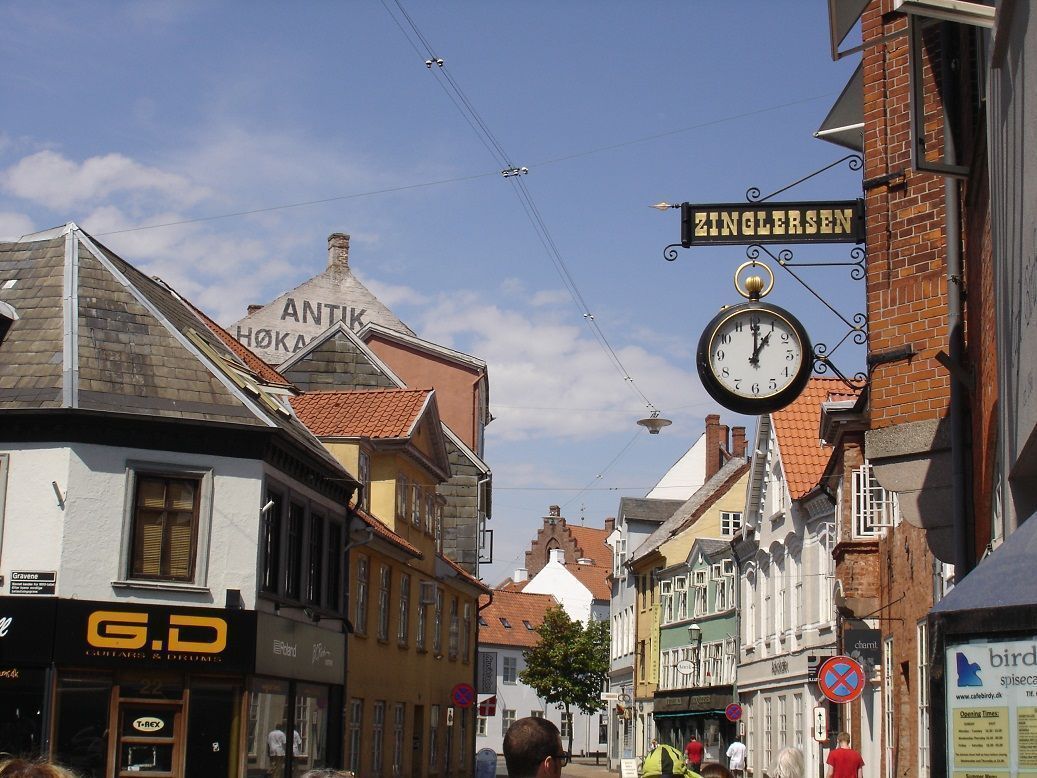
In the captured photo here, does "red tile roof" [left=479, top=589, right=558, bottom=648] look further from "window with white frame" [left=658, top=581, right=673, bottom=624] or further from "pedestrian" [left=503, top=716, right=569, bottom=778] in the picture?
"pedestrian" [left=503, top=716, right=569, bottom=778]

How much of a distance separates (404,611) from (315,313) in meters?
14.1

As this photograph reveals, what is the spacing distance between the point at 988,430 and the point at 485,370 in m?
37.8

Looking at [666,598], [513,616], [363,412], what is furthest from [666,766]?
[513,616]

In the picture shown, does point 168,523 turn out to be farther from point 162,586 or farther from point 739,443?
point 739,443

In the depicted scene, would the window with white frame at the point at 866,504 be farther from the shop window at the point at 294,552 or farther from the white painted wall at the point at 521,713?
the white painted wall at the point at 521,713

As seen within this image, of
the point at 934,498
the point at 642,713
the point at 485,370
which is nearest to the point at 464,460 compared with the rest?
the point at 485,370

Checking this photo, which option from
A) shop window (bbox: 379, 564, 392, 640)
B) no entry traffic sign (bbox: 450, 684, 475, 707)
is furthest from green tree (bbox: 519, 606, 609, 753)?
shop window (bbox: 379, 564, 392, 640)

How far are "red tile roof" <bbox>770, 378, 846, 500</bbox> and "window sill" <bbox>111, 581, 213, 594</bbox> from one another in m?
19.6

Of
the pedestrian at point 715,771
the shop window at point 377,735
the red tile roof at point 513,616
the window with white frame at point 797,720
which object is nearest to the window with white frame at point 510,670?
the red tile roof at point 513,616

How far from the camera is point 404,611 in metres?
33.9

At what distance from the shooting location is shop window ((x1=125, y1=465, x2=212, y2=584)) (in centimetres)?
2150

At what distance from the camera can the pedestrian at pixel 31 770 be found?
3828mm

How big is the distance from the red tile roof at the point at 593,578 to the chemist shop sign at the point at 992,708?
88266mm

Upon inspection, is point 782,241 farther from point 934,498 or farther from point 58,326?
point 58,326
